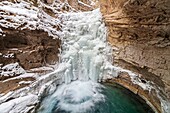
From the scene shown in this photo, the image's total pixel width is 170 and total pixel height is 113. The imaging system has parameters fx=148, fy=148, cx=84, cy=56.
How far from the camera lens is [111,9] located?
7.78 metres

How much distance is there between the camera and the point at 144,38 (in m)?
5.69

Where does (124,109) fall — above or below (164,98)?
below

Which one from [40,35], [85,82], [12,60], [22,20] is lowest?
[85,82]

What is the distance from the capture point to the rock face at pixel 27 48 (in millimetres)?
5105

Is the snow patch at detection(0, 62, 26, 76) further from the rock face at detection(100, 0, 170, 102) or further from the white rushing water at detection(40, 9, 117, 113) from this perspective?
the rock face at detection(100, 0, 170, 102)

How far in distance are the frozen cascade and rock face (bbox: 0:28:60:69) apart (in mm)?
766

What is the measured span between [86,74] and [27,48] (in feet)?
10.0

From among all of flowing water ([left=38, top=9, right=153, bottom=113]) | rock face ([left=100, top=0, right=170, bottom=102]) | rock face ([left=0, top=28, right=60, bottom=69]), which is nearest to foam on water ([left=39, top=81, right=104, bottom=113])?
flowing water ([left=38, top=9, right=153, bottom=113])

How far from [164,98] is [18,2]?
6609 millimetres

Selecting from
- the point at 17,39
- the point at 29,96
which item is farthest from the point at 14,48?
the point at 29,96

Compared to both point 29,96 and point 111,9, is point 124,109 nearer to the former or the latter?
point 29,96

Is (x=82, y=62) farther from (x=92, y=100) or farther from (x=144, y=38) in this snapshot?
(x=144, y=38)

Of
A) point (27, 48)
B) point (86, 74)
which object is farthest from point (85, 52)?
point (27, 48)

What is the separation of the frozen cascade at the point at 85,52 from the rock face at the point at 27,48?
2.51ft
